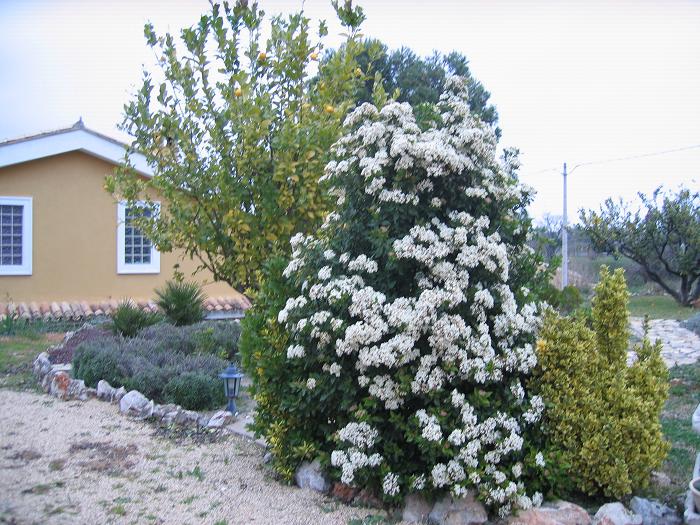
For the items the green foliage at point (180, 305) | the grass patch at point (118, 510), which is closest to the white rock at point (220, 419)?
the grass patch at point (118, 510)

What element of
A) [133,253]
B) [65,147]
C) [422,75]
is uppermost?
[422,75]

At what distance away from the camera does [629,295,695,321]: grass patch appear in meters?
18.7

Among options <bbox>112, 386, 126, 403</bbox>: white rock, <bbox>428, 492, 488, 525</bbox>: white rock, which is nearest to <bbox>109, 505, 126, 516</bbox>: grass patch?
<bbox>428, 492, 488, 525</bbox>: white rock

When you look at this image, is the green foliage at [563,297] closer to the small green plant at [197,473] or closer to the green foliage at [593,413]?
the green foliage at [593,413]

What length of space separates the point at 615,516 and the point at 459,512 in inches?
35.7

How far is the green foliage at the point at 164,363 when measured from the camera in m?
7.11

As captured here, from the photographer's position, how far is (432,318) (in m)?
4.26

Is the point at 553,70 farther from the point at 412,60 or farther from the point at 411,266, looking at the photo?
the point at 412,60

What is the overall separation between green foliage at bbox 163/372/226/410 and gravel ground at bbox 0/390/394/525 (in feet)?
1.85

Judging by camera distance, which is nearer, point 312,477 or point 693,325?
point 312,477

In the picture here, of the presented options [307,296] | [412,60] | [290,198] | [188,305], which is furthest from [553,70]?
[412,60]

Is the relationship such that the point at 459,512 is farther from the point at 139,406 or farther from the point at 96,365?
the point at 96,365

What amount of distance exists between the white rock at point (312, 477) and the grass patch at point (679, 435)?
2.14 meters

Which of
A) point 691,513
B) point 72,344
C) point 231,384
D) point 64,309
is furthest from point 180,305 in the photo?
point 691,513
